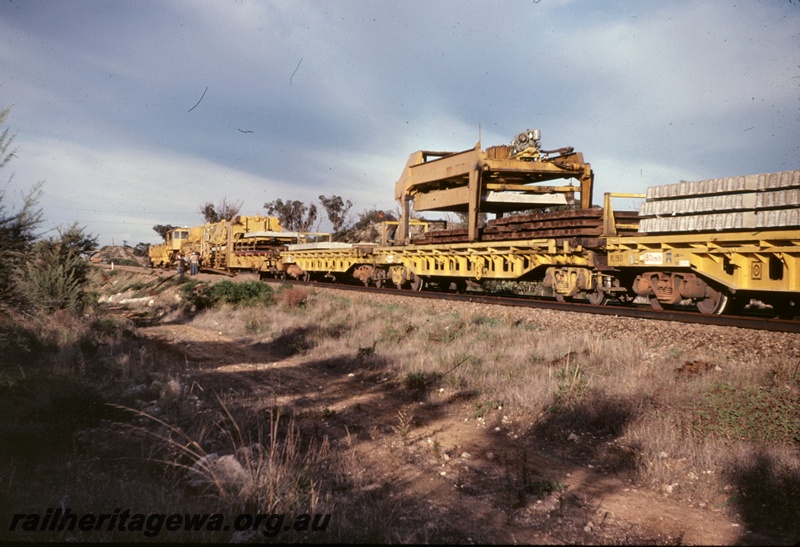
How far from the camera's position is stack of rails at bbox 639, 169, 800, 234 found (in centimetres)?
775

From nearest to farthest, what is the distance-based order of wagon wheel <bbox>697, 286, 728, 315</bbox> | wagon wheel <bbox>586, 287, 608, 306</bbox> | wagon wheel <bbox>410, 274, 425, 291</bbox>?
wagon wheel <bbox>697, 286, 728, 315</bbox> → wagon wheel <bbox>586, 287, 608, 306</bbox> → wagon wheel <bbox>410, 274, 425, 291</bbox>

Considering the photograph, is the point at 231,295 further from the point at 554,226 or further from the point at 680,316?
the point at 680,316

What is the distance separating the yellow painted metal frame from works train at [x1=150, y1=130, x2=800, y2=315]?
2 cm

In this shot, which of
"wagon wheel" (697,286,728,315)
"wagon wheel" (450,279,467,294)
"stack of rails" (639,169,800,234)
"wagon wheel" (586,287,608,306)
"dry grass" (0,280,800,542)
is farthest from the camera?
"wagon wheel" (450,279,467,294)

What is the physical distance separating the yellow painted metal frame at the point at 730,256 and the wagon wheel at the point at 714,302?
69 centimetres

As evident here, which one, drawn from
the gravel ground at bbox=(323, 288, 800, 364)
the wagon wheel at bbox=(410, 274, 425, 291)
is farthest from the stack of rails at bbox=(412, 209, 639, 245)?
the wagon wheel at bbox=(410, 274, 425, 291)

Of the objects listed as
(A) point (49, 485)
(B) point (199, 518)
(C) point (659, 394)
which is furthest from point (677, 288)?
(A) point (49, 485)

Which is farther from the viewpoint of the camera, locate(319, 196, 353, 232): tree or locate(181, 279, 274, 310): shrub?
locate(319, 196, 353, 232): tree

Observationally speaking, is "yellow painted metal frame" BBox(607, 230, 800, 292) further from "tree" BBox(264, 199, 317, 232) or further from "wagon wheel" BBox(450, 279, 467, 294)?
"tree" BBox(264, 199, 317, 232)

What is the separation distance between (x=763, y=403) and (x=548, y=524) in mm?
3255

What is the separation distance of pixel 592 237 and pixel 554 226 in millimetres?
1114

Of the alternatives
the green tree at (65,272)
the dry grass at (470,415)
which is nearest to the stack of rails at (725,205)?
the dry grass at (470,415)

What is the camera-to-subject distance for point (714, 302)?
9578 millimetres

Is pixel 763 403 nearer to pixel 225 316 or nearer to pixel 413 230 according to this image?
pixel 225 316
